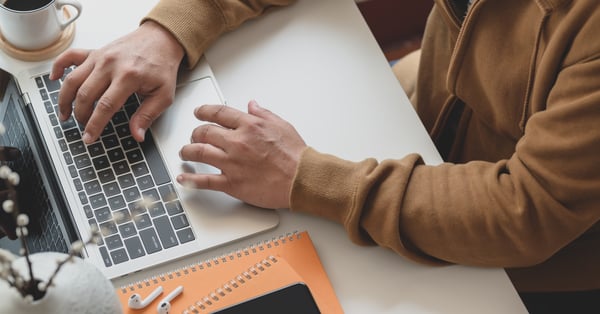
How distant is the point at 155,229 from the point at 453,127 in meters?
0.54

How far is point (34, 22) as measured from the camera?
3.41ft

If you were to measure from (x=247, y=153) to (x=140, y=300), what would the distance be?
0.23 metres

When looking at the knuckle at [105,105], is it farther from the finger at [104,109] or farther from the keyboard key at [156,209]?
the keyboard key at [156,209]

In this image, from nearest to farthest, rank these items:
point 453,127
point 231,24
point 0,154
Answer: point 0,154
point 231,24
point 453,127

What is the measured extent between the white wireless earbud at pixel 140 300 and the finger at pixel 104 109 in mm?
221

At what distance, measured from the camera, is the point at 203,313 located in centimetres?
90

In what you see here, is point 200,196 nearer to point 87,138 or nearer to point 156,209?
point 156,209

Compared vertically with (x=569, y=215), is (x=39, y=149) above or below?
above

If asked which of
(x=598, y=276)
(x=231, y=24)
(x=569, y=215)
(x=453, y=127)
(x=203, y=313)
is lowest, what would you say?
(x=598, y=276)

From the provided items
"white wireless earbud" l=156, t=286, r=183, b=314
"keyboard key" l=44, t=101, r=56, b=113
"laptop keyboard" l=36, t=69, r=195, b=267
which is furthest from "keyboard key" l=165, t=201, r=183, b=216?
"keyboard key" l=44, t=101, r=56, b=113

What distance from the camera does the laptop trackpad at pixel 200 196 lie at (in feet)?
3.20

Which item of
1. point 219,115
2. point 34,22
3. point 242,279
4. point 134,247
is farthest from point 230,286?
point 34,22

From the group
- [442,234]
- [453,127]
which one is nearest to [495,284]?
[442,234]

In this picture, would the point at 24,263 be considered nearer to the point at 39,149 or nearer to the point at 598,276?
the point at 39,149
